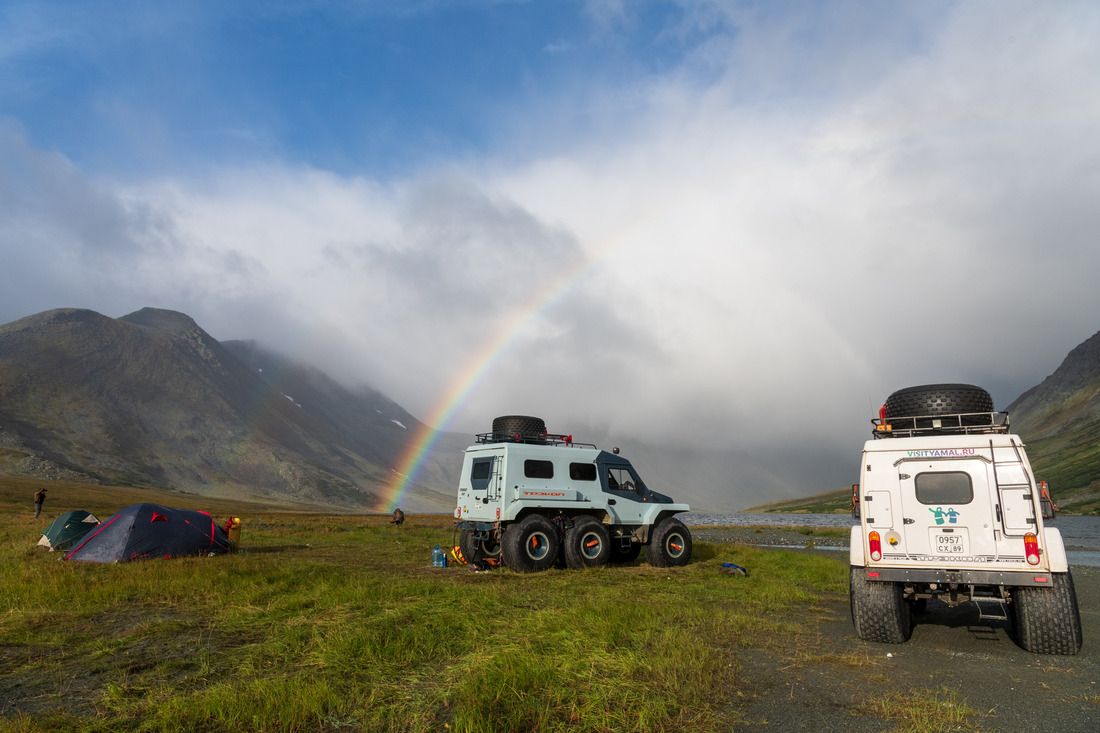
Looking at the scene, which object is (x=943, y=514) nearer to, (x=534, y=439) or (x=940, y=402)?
(x=940, y=402)

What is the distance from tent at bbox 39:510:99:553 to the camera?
60.6ft

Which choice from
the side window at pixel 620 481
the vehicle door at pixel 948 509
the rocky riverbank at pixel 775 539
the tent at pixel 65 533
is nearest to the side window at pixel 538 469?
the side window at pixel 620 481

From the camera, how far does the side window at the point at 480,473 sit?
17562 mm

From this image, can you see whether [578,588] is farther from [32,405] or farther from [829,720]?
[32,405]

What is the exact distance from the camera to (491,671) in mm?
6211

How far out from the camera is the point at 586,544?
56.6 ft

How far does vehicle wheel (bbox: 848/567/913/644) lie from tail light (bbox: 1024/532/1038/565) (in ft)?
5.36

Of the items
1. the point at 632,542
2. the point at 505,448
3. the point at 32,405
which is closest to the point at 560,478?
the point at 505,448

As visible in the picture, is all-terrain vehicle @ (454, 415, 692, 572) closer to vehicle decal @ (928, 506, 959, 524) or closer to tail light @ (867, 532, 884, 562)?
tail light @ (867, 532, 884, 562)

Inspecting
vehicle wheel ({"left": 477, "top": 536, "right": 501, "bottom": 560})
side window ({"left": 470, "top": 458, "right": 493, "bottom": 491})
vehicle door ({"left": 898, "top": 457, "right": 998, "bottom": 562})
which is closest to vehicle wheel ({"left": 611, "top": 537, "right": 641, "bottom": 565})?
vehicle wheel ({"left": 477, "top": 536, "right": 501, "bottom": 560})

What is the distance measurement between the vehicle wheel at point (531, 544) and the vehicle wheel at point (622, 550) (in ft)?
7.34

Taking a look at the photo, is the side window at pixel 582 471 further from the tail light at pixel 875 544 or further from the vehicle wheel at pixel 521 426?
the tail light at pixel 875 544

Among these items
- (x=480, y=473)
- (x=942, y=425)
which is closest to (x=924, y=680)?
(x=942, y=425)

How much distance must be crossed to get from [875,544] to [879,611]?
0.92 meters
